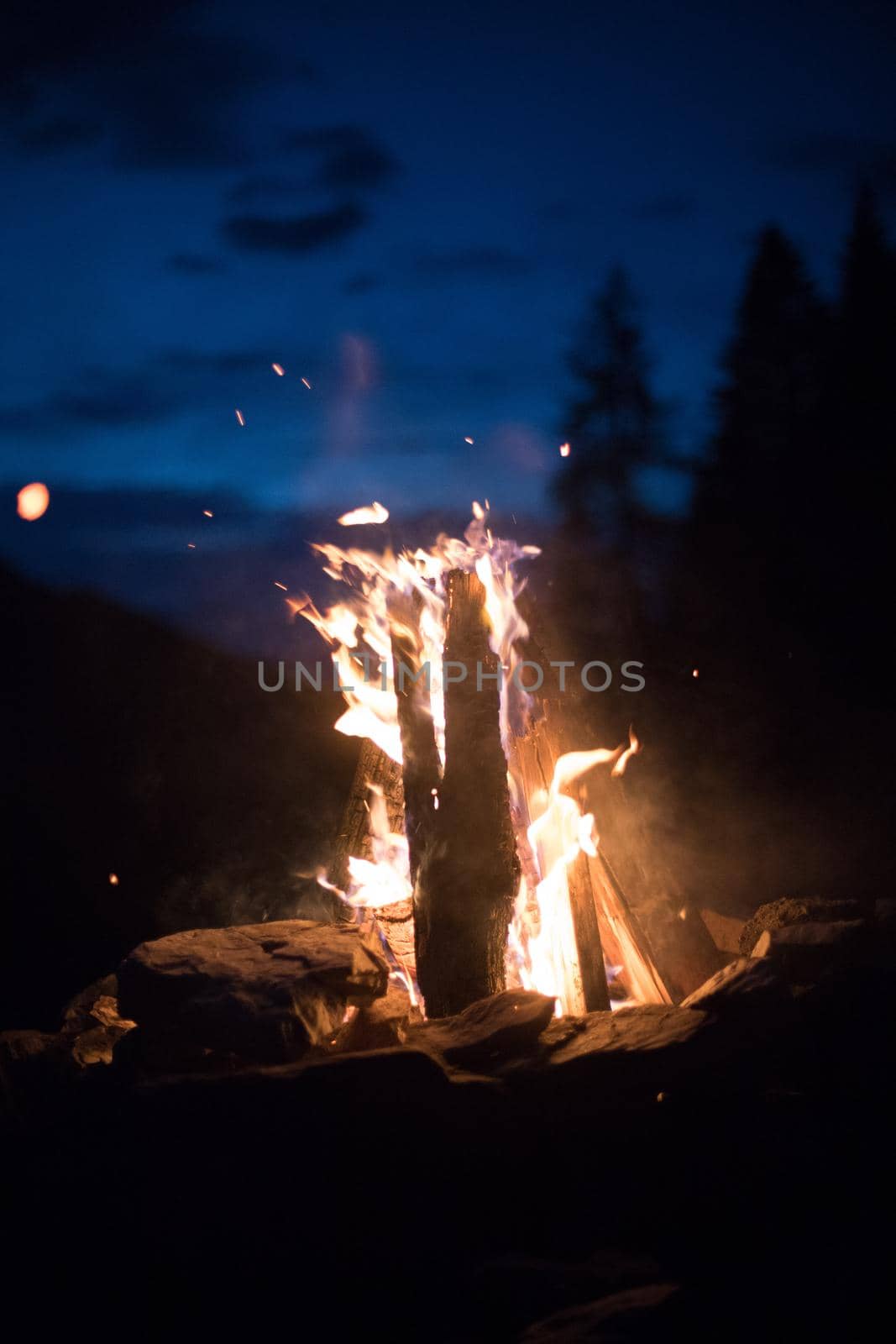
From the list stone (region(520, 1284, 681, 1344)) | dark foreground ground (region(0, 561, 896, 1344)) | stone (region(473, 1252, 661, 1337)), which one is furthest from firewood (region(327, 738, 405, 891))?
stone (region(520, 1284, 681, 1344))

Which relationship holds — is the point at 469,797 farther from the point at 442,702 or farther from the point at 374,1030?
the point at 374,1030

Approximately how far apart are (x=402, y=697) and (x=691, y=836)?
19.4 ft

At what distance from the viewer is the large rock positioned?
11.2ft

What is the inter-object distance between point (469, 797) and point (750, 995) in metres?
1.60

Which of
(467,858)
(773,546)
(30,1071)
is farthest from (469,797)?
(773,546)

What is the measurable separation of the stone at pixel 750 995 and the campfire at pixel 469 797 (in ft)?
2.27

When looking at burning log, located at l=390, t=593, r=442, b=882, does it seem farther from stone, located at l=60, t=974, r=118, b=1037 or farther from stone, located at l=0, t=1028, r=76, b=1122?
stone, located at l=0, t=1028, r=76, b=1122

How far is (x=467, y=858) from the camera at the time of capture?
4395mm

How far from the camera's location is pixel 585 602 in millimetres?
16547

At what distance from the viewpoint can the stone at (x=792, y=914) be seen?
193 inches

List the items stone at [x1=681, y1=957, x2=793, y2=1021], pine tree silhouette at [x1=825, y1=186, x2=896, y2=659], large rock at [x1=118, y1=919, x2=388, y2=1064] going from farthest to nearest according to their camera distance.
→ pine tree silhouette at [x1=825, y1=186, x2=896, y2=659]
stone at [x1=681, y1=957, x2=793, y2=1021]
large rock at [x1=118, y1=919, x2=388, y2=1064]

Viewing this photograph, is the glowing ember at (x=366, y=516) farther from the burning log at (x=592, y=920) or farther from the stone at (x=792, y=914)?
the stone at (x=792, y=914)

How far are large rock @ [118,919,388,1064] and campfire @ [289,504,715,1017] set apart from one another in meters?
0.66

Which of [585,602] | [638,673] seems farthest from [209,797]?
[585,602]
